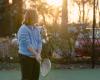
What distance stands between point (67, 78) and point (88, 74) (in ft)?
3.17

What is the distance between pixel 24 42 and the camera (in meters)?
7.64

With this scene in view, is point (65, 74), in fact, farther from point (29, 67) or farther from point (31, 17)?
point (31, 17)

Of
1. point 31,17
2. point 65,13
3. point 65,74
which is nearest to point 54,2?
point 65,13

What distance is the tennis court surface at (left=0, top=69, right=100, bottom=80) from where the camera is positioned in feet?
38.2

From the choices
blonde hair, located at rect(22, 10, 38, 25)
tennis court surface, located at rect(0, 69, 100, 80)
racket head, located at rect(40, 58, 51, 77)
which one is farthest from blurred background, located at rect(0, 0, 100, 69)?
blonde hair, located at rect(22, 10, 38, 25)

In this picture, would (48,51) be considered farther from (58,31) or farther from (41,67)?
(41,67)

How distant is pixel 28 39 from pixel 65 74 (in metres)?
4.86

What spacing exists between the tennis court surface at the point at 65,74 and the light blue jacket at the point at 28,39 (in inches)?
137

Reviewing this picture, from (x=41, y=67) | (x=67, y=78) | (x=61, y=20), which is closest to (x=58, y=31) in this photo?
(x=61, y=20)

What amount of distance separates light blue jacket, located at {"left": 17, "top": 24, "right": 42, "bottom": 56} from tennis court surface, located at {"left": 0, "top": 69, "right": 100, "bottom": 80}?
349cm

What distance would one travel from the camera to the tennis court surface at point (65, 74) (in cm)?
1166

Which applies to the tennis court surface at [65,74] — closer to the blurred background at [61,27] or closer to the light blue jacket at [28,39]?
the blurred background at [61,27]

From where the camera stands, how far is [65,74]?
12.3 m

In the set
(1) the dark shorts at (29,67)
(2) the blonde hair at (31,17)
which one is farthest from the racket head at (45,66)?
(2) the blonde hair at (31,17)
